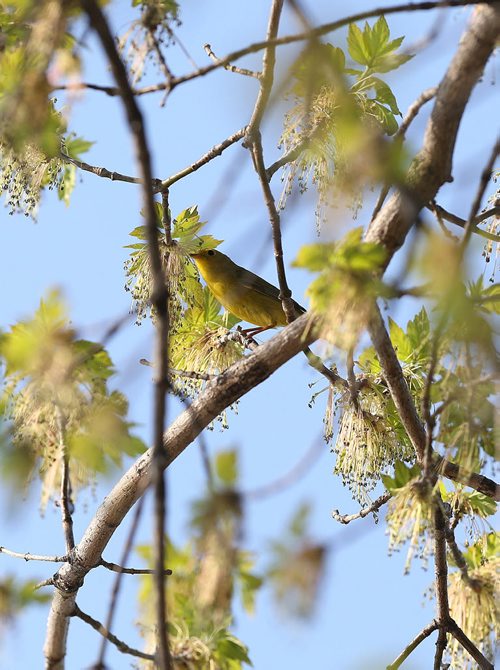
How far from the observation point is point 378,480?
3980 mm

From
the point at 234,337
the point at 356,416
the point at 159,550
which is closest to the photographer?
the point at 159,550

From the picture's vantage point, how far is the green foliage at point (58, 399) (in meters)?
2.91

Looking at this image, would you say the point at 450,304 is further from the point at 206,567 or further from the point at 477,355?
the point at 206,567

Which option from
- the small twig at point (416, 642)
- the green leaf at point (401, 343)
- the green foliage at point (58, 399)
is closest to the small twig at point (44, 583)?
the green foliage at point (58, 399)

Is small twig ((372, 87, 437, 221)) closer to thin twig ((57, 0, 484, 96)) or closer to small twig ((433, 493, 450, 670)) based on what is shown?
thin twig ((57, 0, 484, 96))

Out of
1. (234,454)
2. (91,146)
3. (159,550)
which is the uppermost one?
(91,146)

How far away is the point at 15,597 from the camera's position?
3904 millimetres

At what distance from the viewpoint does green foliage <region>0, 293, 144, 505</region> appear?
115 inches

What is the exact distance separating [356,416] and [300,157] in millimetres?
1108

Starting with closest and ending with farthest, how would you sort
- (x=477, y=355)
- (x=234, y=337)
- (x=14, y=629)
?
(x=477, y=355) → (x=14, y=629) → (x=234, y=337)

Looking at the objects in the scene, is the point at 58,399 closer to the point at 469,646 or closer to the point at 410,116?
the point at 410,116

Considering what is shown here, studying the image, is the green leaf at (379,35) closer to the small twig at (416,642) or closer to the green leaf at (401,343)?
the green leaf at (401,343)

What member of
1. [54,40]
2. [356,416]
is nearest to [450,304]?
[54,40]

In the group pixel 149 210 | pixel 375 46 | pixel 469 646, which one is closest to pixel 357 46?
pixel 375 46
